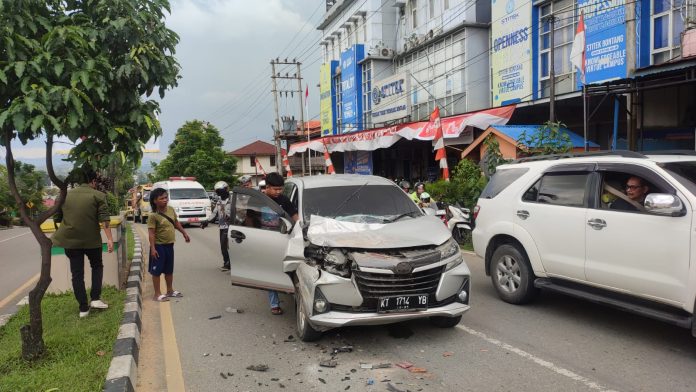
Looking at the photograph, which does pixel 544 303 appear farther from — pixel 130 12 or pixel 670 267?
pixel 130 12

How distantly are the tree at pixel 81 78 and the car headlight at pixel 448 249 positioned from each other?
9.78 ft

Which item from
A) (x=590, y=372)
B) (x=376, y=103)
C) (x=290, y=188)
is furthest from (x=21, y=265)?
(x=376, y=103)

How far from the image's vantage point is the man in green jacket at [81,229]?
612cm

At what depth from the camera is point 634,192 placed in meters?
5.21

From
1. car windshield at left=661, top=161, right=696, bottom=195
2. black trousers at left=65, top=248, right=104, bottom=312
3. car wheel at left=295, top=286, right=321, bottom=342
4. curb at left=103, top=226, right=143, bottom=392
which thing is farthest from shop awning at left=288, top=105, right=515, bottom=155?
black trousers at left=65, top=248, right=104, bottom=312

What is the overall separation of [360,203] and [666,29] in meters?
11.9

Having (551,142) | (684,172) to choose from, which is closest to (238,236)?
(684,172)

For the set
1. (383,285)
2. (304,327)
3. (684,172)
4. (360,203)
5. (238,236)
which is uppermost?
(684,172)

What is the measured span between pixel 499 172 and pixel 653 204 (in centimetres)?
275

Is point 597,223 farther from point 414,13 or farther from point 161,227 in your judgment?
point 414,13

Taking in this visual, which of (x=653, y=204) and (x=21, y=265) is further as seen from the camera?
(x=21, y=265)

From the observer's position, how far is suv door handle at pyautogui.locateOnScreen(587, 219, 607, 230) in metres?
5.20

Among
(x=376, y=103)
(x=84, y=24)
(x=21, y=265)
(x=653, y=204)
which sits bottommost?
(x=21, y=265)

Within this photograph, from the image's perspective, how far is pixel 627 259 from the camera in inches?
194
